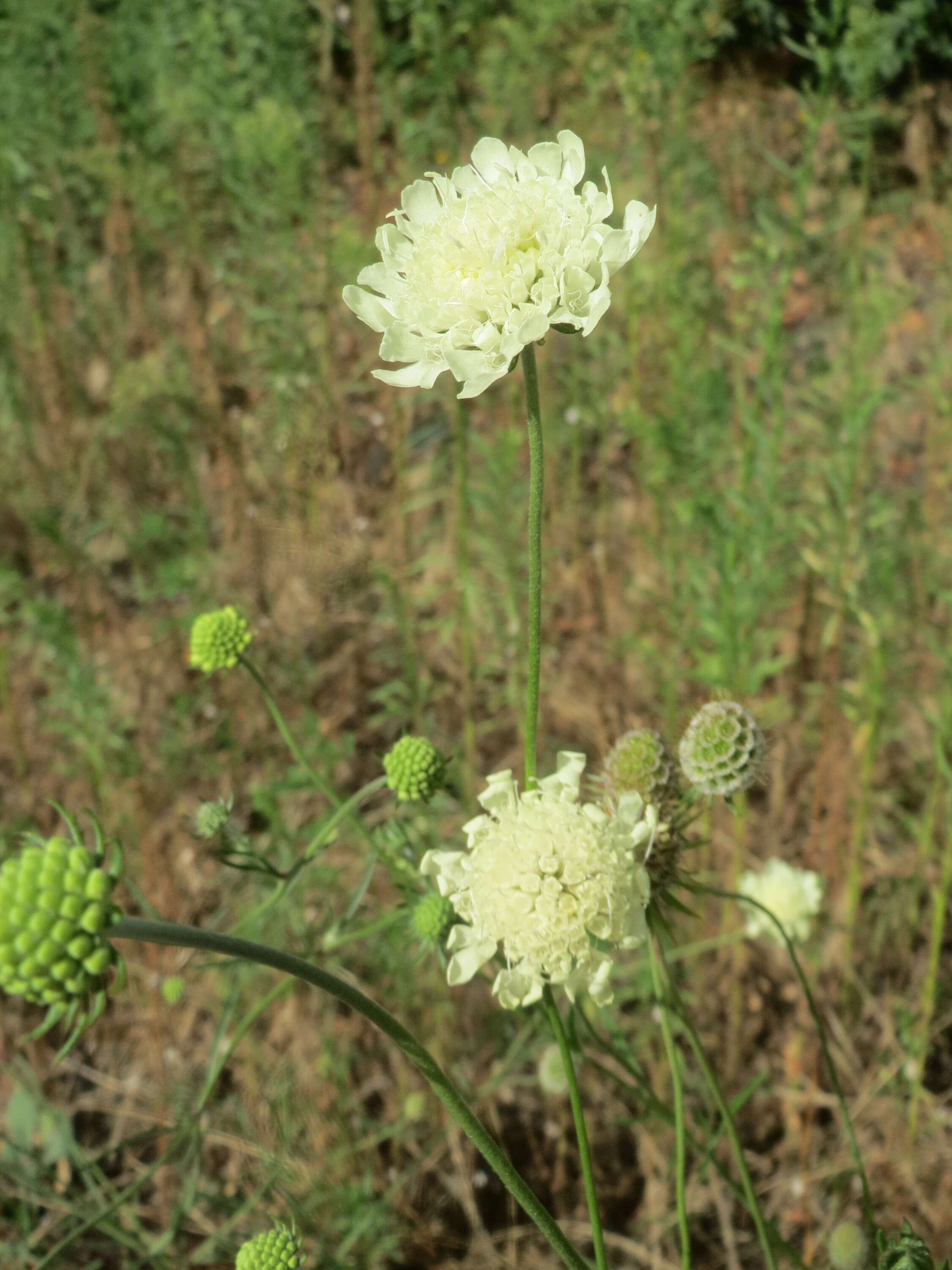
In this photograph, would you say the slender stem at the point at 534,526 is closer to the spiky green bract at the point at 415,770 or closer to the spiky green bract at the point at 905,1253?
the spiky green bract at the point at 415,770

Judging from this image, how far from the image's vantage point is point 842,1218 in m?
2.19

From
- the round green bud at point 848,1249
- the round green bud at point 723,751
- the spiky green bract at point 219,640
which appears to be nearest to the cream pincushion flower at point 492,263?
the round green bud at point 723,751

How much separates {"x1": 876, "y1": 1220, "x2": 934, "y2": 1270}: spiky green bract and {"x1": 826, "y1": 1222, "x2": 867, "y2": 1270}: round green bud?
16.4 inches

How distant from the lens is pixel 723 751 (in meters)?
1.34

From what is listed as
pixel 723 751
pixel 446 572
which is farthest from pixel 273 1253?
pixel 446 572

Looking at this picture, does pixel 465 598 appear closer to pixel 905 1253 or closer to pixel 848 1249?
pixel 848 1249

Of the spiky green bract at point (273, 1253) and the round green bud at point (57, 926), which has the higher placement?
the round green bud at point (57, 926)

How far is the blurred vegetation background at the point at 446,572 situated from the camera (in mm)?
2207

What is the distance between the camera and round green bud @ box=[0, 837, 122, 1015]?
32.9 inches

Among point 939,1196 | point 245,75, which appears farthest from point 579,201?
point 245,75

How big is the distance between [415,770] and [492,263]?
2.24 feet

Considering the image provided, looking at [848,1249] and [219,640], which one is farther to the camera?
[219,640]

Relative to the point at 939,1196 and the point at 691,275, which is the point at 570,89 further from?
the point at 939,1196

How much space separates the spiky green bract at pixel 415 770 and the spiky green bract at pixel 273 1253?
557mm
